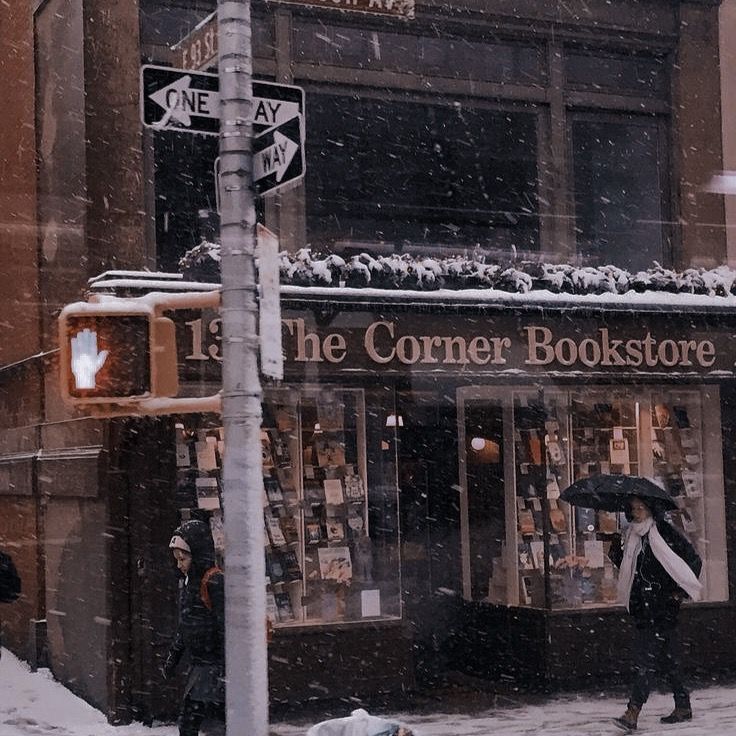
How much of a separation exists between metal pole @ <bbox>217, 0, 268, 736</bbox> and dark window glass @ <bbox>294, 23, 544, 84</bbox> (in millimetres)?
5774

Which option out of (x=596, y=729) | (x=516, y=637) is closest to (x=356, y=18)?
(x=516, y=637)

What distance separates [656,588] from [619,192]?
475 centimetres

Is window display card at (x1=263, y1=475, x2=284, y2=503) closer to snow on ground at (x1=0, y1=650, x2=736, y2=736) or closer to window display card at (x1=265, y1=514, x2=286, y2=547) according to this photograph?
window display card at (x1=265, y1=514, x2=286, y2=547)

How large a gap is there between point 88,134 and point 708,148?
20.8 ft

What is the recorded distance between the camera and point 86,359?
6.40m

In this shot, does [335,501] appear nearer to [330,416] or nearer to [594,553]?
[330,416]

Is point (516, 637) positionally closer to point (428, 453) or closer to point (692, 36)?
point (428, 453)

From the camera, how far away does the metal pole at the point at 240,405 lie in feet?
20.8

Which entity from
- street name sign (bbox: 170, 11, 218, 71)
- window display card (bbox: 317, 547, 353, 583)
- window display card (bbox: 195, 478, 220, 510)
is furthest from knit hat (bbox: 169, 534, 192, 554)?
street name sign (bbox: 170, 11, 218, 71)

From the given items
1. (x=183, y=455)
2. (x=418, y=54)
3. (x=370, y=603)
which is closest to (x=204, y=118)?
(x=183, y=455)

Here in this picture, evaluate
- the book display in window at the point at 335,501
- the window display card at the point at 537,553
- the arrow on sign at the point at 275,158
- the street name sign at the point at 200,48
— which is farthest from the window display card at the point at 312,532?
the arrow on sign at the point at 275,158

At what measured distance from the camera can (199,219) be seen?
11.9 m

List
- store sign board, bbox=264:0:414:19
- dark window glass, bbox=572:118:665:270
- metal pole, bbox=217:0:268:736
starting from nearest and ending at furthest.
Answer: metal pole, bbox=217:0:268:736
store sign board, bbox=264:0:414:19
dark window glass, bbox=572:118:665:270

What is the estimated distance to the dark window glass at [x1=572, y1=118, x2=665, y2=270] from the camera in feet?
43.9
